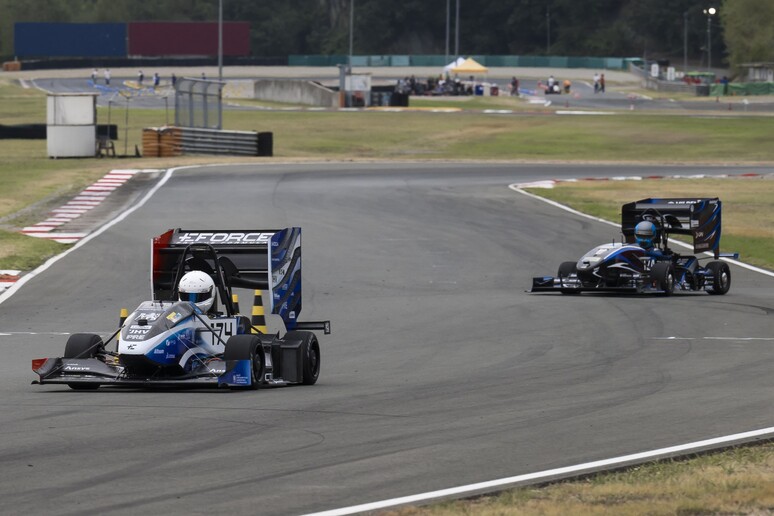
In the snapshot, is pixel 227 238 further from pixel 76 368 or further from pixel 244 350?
pixel 76 368

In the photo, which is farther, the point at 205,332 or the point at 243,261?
the point at 243,261

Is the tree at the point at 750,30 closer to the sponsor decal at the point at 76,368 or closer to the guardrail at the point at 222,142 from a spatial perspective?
the guardrail at the point at 222,142

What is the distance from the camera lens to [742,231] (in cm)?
3581

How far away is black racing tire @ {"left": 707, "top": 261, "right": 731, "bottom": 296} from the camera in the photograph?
24922mm

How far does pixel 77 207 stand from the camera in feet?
127

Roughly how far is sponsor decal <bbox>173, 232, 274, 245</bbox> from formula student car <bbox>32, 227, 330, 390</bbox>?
0.04 ft

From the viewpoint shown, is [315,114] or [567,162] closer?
[567,162]

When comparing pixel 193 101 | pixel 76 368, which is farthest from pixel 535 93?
pixel 76 368

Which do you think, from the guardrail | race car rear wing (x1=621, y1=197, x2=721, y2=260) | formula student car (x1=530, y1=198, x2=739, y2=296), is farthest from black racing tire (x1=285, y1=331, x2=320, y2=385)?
the guardrail

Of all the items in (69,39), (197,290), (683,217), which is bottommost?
(197,290)

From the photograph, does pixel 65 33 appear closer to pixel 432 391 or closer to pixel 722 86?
pixel 722 86

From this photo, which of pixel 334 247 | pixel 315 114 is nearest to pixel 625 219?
pixel 334 247

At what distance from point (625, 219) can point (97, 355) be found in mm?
14506

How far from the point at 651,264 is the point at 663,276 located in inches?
23.4
